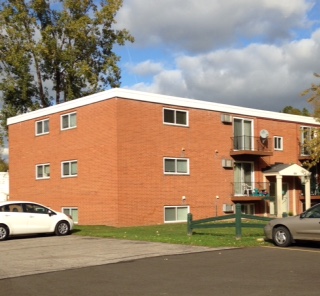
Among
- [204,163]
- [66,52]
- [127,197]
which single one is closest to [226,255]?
[127,197]

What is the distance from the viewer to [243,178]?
105 feet

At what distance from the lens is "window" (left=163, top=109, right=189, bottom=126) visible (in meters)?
27.9

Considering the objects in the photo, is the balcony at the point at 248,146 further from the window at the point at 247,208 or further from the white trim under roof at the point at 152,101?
the window at the point at 247,208

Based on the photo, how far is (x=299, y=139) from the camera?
35.4 meters

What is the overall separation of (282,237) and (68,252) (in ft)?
19.6

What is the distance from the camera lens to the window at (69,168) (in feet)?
93.7

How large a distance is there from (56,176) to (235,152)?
10117 mm

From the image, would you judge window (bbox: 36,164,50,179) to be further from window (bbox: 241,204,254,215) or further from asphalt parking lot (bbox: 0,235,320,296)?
asphalt parking lot (bbox: 0,235,320,296)

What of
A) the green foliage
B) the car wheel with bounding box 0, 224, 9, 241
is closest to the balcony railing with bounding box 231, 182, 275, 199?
the car wheel with bounding box 0, 224, 9, 241

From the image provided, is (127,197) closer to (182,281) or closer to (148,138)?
(148,138)

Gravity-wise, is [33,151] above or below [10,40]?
below

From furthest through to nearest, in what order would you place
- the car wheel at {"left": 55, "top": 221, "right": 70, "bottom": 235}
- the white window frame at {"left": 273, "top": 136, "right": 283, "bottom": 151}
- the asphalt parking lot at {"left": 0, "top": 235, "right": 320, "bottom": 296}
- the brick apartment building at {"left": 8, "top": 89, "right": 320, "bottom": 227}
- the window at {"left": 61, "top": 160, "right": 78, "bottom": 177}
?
1. the white window frame at {"left": 273, "top": 136, "right": 283, "bottom": 151}
2. the window at {"left": 61, "top": 160, "right": 78, "bottom": 177}
3. the brick apartment building at {"left": 8, "top": 89, "right": 320, "bottom": 227}
4. the car wheel at {"left": 55, "top": 221, "right": 70, "bottom": 235}
5. the asphalt parking lot at {"left": 0, "top": 235, "right": 320, "bottom": 296}

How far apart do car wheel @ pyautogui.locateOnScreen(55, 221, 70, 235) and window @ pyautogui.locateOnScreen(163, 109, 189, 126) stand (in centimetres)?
922

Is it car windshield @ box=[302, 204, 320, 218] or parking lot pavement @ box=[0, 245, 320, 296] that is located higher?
car windshield @ box=[302, 204, 320, 218]
